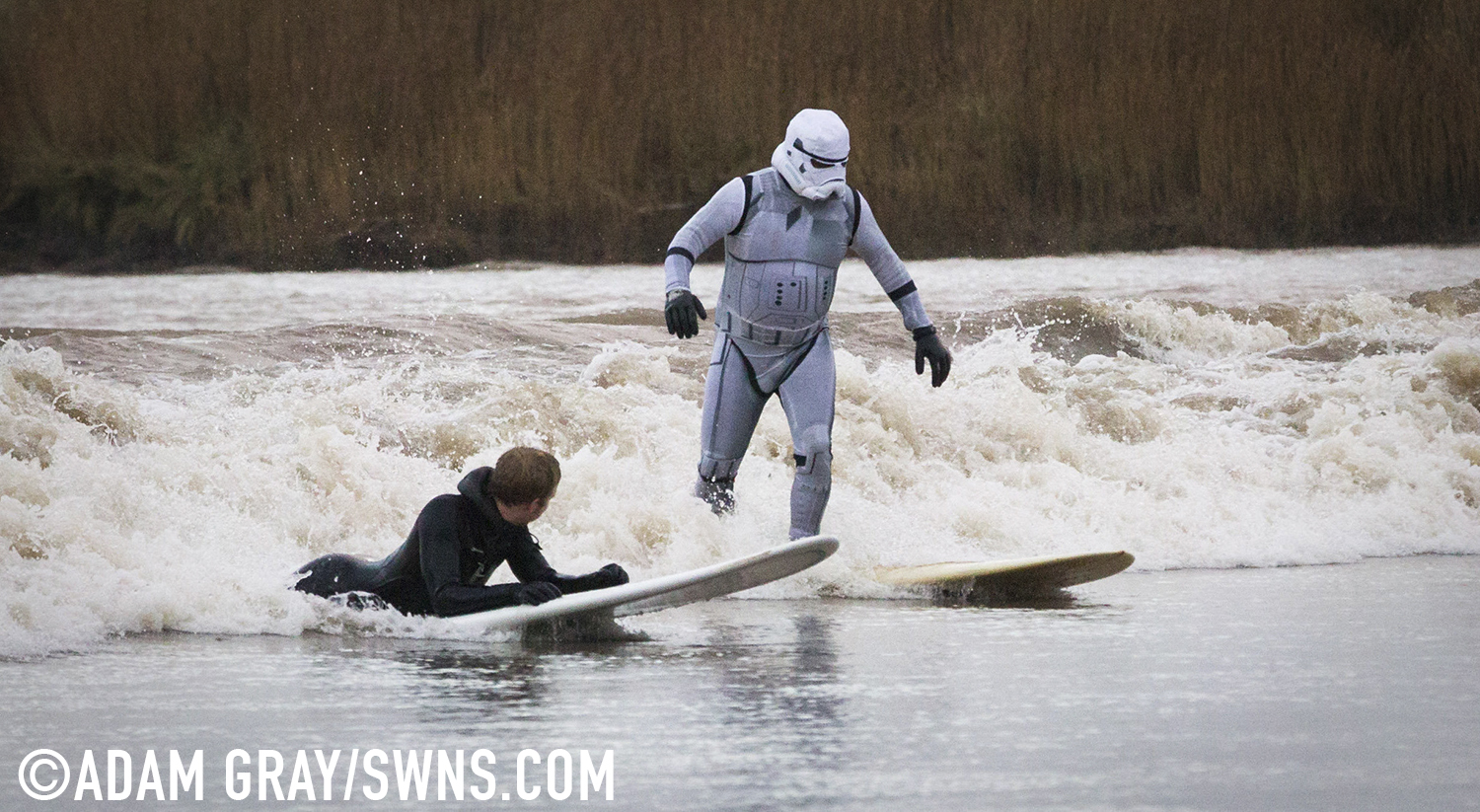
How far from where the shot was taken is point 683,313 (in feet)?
15.5

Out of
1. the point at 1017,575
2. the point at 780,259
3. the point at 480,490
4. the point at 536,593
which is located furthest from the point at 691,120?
the point at 536,593

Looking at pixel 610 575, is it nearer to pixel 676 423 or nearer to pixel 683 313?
pixel 683 313

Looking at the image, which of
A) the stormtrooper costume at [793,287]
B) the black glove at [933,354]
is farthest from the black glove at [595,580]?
the black glove at [933,354]

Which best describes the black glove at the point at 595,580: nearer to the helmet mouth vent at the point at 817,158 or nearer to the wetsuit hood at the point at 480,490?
the wetsuit hood at the point at 480,490

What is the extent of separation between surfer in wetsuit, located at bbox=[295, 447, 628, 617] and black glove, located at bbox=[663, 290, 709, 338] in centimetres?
77

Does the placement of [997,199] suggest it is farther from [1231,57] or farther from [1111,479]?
[1111,479]

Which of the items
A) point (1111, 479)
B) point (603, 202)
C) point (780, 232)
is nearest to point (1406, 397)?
point (1111, 479)

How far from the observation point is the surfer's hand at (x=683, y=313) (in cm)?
471

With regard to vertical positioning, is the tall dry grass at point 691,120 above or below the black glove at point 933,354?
above

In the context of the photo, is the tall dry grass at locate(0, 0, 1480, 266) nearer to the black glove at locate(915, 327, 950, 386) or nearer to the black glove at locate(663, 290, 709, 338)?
the black glove at locate(915, 327, 950, 386)

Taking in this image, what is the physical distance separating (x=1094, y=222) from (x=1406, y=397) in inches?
68.7

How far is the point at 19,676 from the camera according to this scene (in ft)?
12.1

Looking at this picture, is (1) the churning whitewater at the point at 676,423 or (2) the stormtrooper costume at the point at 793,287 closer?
(2) the stormtrooper costume at the point at 793,287

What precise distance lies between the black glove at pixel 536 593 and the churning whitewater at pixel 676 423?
13.2 inches
